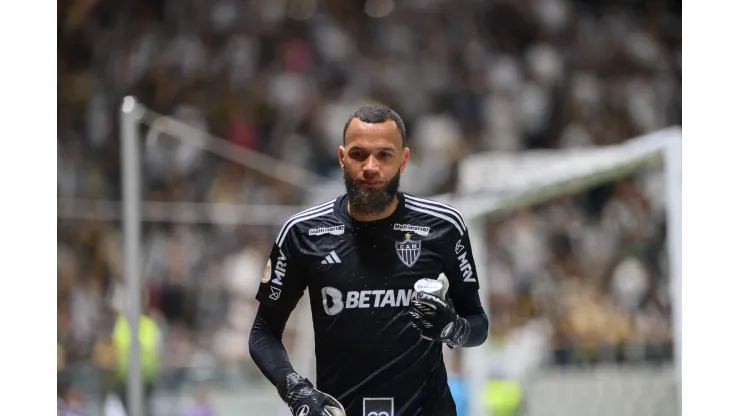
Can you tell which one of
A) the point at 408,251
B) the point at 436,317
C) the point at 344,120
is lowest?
the point at 436,317

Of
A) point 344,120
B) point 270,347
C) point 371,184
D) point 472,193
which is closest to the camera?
point 371,184

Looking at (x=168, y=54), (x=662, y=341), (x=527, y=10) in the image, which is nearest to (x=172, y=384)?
(x=662, y=341)

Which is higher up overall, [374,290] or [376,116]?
[376,116]

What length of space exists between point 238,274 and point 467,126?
557 cm

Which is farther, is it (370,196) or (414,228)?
(414,228)

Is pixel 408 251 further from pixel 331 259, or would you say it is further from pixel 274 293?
pixel 274 293

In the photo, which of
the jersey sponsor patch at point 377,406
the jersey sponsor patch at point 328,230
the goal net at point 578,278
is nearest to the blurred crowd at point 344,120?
the goal net at point 578,278

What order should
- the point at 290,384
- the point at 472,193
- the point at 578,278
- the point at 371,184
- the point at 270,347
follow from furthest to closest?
the point at 578,278, the point at 472,193, the point at 270,347, the point at 371,184, the point at 290,384

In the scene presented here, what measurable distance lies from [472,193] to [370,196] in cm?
654

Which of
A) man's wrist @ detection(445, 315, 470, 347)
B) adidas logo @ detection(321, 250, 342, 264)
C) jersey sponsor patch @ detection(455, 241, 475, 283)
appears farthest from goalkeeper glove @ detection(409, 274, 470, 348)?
adidas logo @ detection(321, 250, 342, 264)

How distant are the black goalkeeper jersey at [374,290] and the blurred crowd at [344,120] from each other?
849 centimetres

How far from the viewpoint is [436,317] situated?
486 centimetres

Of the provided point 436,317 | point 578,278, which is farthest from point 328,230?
point 578,278
